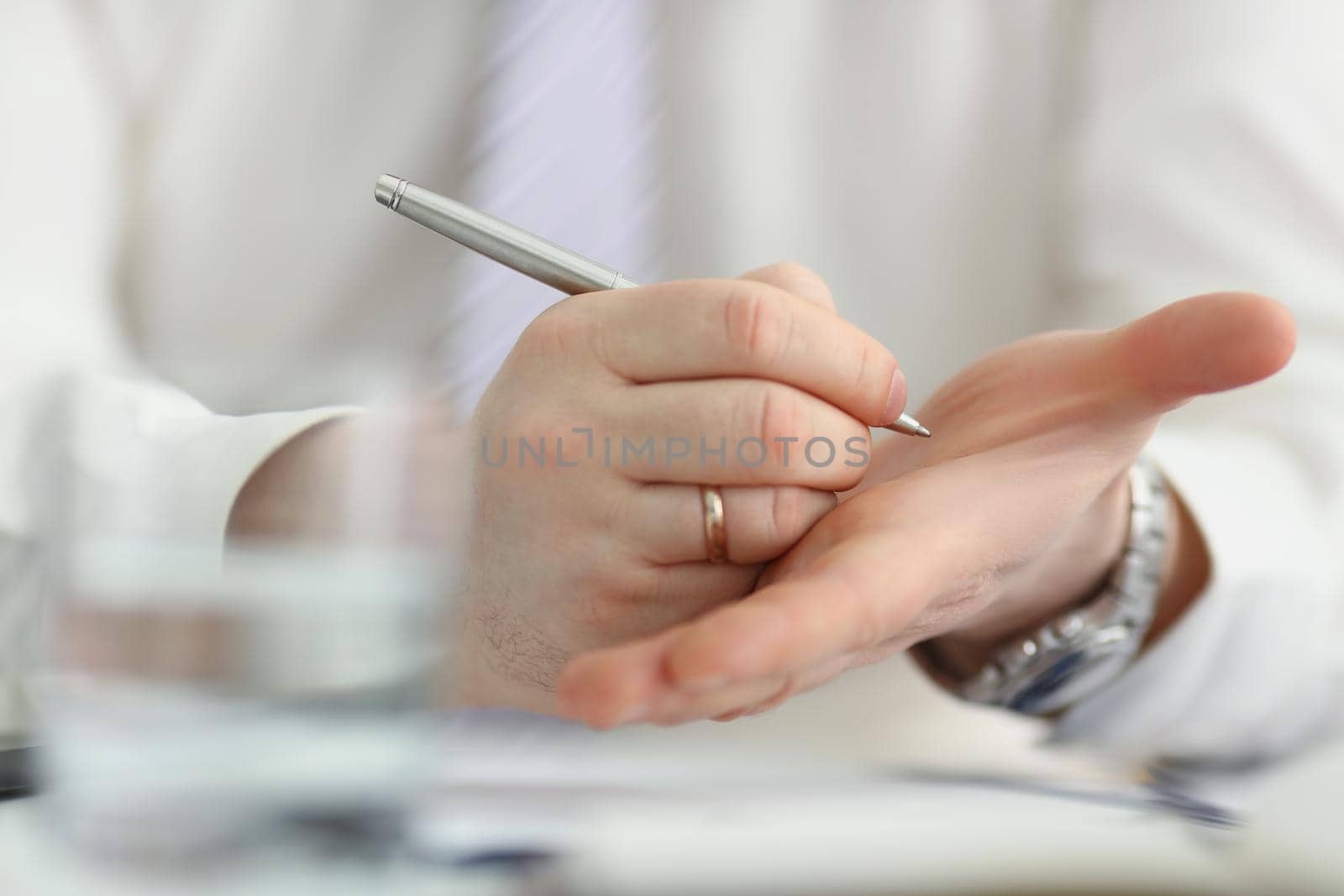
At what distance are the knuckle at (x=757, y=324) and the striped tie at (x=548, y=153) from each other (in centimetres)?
24

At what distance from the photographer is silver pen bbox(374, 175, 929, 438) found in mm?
343

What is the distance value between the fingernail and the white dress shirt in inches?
10.7

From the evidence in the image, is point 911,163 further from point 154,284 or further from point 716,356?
point 154,284

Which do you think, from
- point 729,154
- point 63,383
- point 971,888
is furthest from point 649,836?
point 729,154

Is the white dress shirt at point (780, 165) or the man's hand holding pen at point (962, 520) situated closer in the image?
the man's hand holding pen at point (962, 520)

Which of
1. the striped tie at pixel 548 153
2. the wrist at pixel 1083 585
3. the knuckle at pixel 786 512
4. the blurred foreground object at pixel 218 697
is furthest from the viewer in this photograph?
the striped tie at pixel 548 153

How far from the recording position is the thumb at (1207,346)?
259 mm

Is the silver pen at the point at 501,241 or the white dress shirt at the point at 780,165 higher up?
the white dress shirt at the point at 780,165

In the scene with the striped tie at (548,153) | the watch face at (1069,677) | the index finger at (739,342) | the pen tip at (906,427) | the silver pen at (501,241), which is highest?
the striped tie at (548,153)

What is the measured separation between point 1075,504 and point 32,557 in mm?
382

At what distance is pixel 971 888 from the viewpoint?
312 mm

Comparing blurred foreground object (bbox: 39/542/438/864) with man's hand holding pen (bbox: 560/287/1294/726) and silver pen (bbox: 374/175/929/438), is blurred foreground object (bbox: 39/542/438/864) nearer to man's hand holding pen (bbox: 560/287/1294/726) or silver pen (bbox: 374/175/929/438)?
man's hand holding pen (bbox: 560/287/1294/726)

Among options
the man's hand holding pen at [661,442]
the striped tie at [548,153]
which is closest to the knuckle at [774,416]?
the man's hand holding pen at [661,442]

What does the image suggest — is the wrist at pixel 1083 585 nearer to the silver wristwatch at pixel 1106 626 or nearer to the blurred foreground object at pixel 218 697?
the silver wristwatch at pixel 1106 626
